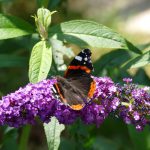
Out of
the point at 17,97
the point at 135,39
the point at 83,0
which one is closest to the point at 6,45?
the point at 17,97

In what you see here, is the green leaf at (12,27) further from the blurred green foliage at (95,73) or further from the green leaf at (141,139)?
the green leaf at (141,139)

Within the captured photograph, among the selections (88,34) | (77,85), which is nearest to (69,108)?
(77,85)

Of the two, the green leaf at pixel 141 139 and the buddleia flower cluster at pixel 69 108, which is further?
the green leaf at pixel 141 139

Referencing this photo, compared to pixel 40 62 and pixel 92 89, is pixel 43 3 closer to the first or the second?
pixel 40 62

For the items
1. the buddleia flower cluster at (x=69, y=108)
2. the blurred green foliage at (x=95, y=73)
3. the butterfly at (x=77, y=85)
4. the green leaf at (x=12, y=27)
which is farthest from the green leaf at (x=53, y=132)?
the green leaf at (x=12, y=27)

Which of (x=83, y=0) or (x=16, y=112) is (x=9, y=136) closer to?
(x=16, y=112)

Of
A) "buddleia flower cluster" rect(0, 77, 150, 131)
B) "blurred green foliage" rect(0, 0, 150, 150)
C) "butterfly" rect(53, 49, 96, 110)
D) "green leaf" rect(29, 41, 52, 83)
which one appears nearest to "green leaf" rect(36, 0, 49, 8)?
"blurred green foliage" rect(0, 0, 150, 150)
